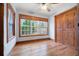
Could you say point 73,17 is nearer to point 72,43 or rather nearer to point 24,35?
point 72,43

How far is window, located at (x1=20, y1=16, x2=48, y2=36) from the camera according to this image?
4922 mm

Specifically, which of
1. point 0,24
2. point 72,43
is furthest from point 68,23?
point 0,24

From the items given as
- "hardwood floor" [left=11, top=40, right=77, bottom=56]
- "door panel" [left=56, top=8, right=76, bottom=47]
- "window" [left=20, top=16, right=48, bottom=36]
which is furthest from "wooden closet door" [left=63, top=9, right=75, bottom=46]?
"window" [left=20, top=16, right=48, bottom=36]

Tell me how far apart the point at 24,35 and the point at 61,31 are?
228 centimetres

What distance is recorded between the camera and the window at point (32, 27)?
492 centimetres

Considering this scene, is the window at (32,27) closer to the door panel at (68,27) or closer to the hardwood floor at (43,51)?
the door panel at (68,27)

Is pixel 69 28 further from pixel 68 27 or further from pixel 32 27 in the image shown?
pixel 32 27

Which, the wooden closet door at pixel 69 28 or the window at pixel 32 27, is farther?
the window at pixel 32 27

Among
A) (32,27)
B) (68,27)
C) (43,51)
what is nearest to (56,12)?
(68,27)

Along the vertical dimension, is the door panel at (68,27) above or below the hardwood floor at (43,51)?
→ above

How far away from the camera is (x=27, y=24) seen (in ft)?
16.8

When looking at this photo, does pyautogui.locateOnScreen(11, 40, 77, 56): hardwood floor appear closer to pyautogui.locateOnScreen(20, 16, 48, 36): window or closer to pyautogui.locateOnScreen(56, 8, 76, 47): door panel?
pyautogui.locateOnScreen(56, 8, 76, 47): door panel

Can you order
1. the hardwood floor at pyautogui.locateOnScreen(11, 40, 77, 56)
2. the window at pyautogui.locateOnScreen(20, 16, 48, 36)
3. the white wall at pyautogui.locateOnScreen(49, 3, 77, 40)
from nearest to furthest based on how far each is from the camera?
the hardwood floor at pyautogui.locateOnScreen(11, 40, 77, 56), the white wall at pyautogui.locateOnScreen(49, 3, 77, 40), the window at pyautogui.locateOnScreen(20, 16, 48, 36)

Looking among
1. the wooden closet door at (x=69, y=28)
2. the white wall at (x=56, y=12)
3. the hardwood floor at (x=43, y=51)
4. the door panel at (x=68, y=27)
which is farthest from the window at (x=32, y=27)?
the wooden closet door at (x=69, y=28)
